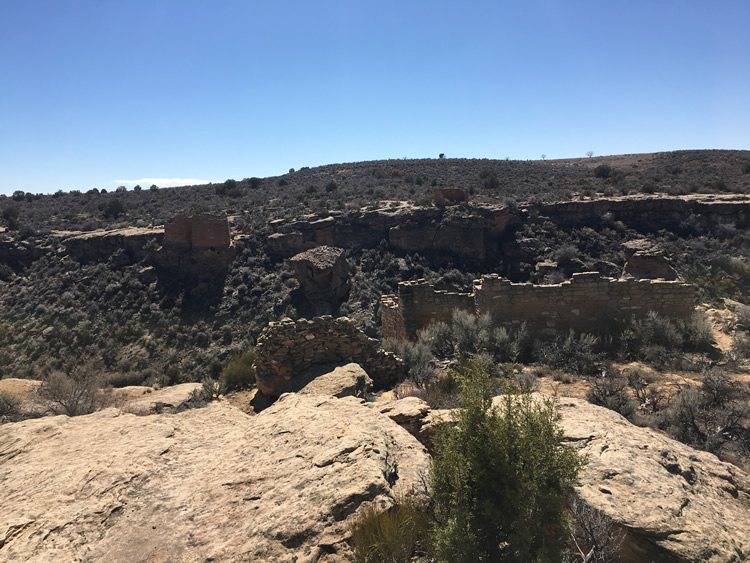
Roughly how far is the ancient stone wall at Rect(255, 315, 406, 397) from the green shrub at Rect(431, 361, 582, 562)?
574 cm

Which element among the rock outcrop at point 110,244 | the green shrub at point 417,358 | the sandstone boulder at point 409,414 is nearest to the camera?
the sandstone boulder at point 409,414

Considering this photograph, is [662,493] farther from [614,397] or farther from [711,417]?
[614,397]

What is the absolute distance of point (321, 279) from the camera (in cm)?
1992

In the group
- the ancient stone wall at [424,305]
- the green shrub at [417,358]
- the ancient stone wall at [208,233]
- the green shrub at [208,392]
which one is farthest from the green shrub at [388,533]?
the ancient stone wall at [208,233]

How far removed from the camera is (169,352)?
17.1m

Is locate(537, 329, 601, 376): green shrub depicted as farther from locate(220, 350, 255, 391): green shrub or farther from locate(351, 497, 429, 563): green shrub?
locate(220, 350, 255, 391): green shrub

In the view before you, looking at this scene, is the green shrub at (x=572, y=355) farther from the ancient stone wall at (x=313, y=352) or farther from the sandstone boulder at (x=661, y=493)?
the sandstone boulder at (x=661, y=493)

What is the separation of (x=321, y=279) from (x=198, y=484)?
54.2 feet

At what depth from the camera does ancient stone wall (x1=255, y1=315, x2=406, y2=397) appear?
8.39 metres

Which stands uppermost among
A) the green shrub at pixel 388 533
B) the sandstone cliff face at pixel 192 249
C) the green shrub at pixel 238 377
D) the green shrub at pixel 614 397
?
the sandstone cliff face at pixel 192 249

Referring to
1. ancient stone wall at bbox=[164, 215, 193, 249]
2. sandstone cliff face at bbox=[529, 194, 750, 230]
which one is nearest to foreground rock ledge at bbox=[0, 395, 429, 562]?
ancient stone wall at bbox=[164, 215, 193, 249]

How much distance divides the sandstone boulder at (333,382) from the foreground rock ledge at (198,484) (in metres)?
2.19

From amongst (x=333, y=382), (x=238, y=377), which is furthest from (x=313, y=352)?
(x=238, y=377)

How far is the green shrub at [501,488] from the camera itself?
258cm
